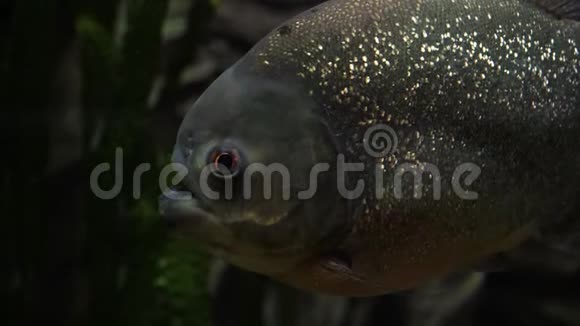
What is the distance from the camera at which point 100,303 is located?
282 centimetres

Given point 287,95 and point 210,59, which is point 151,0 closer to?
point 210,59

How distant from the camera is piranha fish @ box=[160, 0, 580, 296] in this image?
50.1 inches

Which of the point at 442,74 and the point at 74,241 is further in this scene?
the point at 74,241

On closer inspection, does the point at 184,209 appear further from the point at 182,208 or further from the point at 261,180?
the point at 261,180

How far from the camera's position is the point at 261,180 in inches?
49.7

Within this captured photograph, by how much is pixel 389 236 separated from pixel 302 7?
7.76 feet

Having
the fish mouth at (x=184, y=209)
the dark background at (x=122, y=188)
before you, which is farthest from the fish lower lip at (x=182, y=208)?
the dark background at (x=122, y=188)

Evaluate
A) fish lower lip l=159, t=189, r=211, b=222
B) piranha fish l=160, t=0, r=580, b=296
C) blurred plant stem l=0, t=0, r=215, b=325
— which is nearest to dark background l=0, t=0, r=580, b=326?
blurred plant stem l=0, t=0, r=215, b=325

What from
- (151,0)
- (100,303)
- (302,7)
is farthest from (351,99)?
(302,7)

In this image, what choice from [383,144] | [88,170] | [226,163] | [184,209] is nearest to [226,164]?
[226,163]

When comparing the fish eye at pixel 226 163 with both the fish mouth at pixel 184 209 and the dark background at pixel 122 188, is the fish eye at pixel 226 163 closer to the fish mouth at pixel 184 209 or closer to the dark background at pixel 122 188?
the fish mouth at pixel 184 209

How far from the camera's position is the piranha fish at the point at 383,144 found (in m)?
1.27

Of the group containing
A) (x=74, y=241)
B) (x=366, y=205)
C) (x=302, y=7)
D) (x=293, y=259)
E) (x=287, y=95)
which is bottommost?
(x=74, y=241)

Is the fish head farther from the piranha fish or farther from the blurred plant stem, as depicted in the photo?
the blurred plant stem
